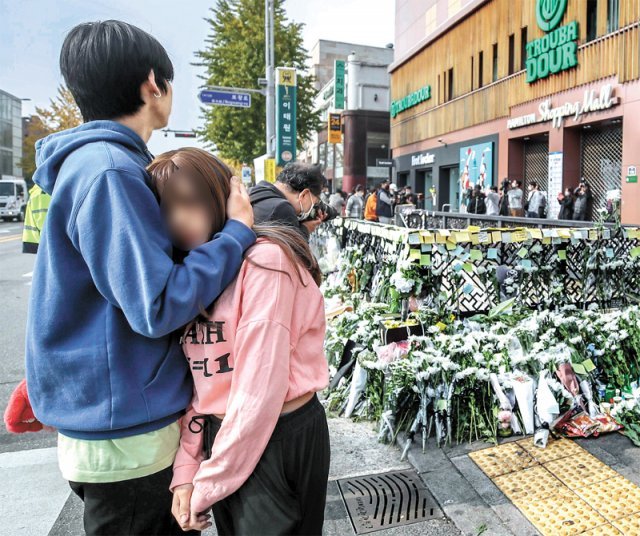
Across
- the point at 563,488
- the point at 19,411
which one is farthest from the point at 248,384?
the point at 563,488

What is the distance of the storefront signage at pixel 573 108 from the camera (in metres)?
15.9

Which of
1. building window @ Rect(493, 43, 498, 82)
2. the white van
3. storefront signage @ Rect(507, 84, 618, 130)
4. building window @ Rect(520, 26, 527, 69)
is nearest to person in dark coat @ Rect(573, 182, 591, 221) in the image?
storefront signage @ Rect(507, 84, 618, 130)

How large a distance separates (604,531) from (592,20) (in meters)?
17.9

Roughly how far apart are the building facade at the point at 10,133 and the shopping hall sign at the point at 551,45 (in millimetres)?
60038

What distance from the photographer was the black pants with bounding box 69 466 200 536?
4.70 ft

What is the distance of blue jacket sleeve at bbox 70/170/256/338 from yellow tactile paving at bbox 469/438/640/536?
2298mm

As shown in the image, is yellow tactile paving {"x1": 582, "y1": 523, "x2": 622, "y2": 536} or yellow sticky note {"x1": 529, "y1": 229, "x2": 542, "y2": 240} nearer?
yellow tactile paving {"x1": 582, "y1": 523, "x2": 622, "y2": 536}

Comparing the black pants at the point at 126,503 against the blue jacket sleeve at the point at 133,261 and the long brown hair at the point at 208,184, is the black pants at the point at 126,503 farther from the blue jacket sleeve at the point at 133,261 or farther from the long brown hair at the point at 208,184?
the long brown hair at the point at 208,184

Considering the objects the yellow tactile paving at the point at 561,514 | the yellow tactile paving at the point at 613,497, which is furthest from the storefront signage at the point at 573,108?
the yellow tactile paving at the point at 561,514

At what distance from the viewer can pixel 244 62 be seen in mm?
28828

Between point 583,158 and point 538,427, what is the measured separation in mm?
16694

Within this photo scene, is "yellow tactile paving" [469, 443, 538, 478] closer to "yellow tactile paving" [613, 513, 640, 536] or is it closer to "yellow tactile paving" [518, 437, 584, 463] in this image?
"yellow tactile paving" [518, 437, 584, 463]

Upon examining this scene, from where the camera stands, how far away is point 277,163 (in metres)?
19.6

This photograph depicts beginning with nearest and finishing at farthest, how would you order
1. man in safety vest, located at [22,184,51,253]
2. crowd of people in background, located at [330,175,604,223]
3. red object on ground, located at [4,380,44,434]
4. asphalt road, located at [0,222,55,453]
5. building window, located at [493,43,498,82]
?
red object on ground, located at [4,380,44,434], man in safety vest, located at [22,184,51,253], asphalt road, located at [0,222,55,453], crowd of people in background, located at [330,175,604,223], building window, located at [493,43,498,82]
